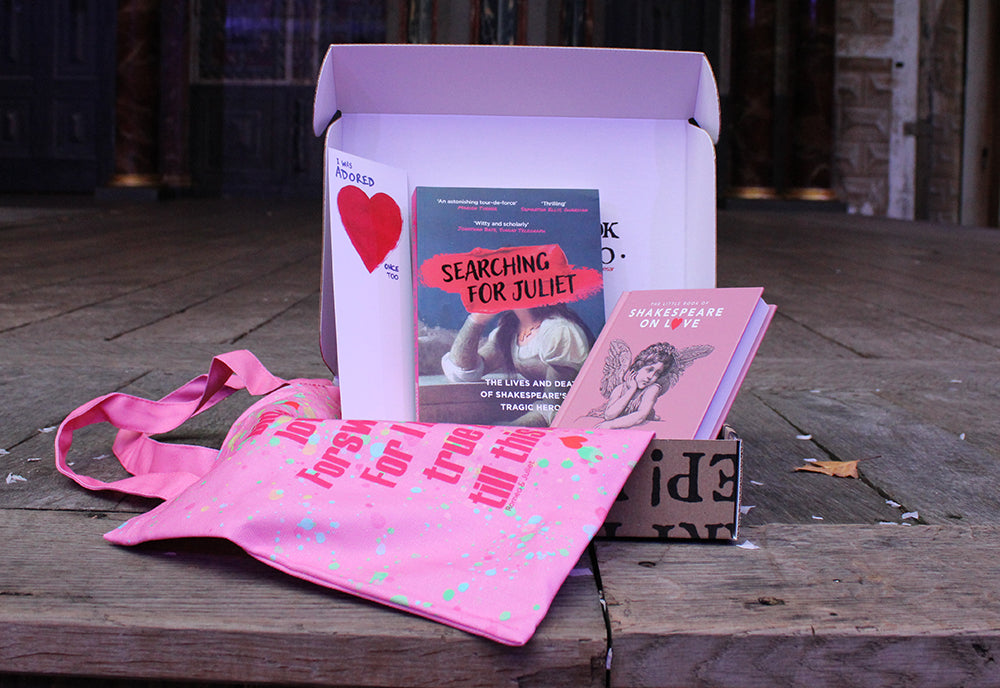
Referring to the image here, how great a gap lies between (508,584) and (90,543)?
0.31 m

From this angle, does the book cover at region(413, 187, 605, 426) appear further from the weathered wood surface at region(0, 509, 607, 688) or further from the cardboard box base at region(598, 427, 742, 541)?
the weathered wood surface at region(0, 509, 607, 688)

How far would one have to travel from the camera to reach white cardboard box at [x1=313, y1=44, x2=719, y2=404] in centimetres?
92

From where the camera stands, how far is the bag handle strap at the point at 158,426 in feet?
2.73

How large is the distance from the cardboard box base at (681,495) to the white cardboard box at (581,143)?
257 mm

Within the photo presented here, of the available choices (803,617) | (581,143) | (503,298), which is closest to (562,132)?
(581,143)

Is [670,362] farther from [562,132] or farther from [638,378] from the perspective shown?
[562,132]

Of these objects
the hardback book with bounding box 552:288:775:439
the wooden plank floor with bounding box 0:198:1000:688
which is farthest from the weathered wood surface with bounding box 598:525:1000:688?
the hardback book with bounding box 552:288:775:439

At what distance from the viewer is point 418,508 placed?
679 millimetres

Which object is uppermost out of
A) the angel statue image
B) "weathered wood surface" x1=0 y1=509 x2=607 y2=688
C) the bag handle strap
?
the angel statue image

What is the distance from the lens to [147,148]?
7418mm

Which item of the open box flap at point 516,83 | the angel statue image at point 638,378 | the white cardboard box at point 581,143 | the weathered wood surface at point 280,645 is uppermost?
the open box flap at point 516,83

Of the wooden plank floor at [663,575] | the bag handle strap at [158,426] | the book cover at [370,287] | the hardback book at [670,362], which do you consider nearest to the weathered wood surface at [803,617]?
the wooden plank floor at [663,575]

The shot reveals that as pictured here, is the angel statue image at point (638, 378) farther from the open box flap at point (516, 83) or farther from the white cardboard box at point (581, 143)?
the open box flap at point (516, 83)

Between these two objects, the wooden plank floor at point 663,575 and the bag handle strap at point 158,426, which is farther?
the bag handle strap at point 158,426
